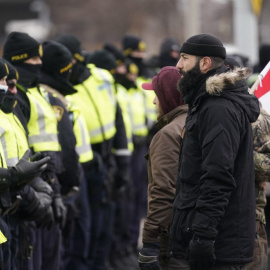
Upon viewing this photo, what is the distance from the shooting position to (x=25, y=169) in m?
7.99

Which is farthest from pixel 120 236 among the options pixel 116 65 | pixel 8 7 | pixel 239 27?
pixel 8 7

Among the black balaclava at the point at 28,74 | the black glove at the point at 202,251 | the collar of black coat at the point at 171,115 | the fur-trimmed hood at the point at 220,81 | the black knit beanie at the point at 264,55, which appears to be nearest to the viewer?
the black glove at the point at 202,251

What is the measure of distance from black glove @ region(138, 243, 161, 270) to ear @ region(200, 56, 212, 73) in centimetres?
120

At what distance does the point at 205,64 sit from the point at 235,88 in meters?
0.25

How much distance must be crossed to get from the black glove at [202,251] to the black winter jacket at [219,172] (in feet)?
0.15

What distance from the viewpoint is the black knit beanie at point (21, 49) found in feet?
31.0

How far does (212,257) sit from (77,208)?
13.3 ft

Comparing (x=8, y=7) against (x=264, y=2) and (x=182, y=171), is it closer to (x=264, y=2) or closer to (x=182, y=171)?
(x=264, y=2)

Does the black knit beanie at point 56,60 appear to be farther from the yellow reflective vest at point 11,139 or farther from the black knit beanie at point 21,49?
the yellow reflective vest at point 11,139

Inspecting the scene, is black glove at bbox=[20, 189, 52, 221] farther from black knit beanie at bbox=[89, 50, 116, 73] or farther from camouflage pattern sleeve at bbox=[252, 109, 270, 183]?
black knit beanie at bbox=[89, 50, 116, 73]

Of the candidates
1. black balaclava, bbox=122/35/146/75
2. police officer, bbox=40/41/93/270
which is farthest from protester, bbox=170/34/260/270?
black balaclava, bbox=122/35/146/75

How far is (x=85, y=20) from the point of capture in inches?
1994

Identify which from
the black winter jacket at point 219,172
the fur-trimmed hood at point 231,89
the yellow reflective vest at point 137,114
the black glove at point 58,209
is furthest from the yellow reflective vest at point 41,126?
the yellow reflective vest at point 137,114

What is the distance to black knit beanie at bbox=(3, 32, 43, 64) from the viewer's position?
945 cm
